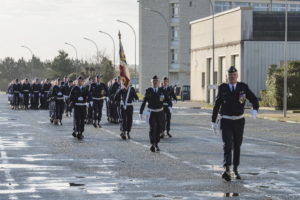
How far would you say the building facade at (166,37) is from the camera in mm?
101438

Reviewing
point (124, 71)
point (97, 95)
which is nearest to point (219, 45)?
point (97, 95)

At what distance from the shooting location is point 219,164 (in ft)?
52.1

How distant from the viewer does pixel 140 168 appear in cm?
1505

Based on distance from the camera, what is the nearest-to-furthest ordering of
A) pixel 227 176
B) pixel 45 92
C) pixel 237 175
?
pixel 227 176
pixel 237 175
pixel 45 92

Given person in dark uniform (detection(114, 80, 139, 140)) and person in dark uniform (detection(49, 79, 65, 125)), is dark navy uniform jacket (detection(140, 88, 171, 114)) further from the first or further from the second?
person in dark uniform (detection(49, 79, 65, 125))

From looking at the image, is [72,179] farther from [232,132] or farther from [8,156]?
[8,156]

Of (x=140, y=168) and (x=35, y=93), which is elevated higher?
(x=35, y=93)

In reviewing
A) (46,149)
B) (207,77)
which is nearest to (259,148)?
(46,149)

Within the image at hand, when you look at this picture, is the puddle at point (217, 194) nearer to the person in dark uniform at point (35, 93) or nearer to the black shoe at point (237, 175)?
the black shoe at point (237, 175)

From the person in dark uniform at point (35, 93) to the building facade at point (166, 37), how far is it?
1995 inches

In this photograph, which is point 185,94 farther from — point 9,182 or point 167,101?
point 9,182

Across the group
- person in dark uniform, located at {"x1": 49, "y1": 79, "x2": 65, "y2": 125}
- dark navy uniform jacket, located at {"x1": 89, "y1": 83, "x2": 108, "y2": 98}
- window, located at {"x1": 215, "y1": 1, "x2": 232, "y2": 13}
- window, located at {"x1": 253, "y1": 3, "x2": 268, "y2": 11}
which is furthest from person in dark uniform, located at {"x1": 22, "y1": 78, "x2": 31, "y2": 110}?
window, located at {"x1": 253, "y1": 3, "x2": 268, "y2": 11}

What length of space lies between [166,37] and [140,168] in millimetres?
86982

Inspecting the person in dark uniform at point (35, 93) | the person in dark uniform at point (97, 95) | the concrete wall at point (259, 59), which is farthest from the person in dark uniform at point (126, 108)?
the concrete wall at point (259, 59)
